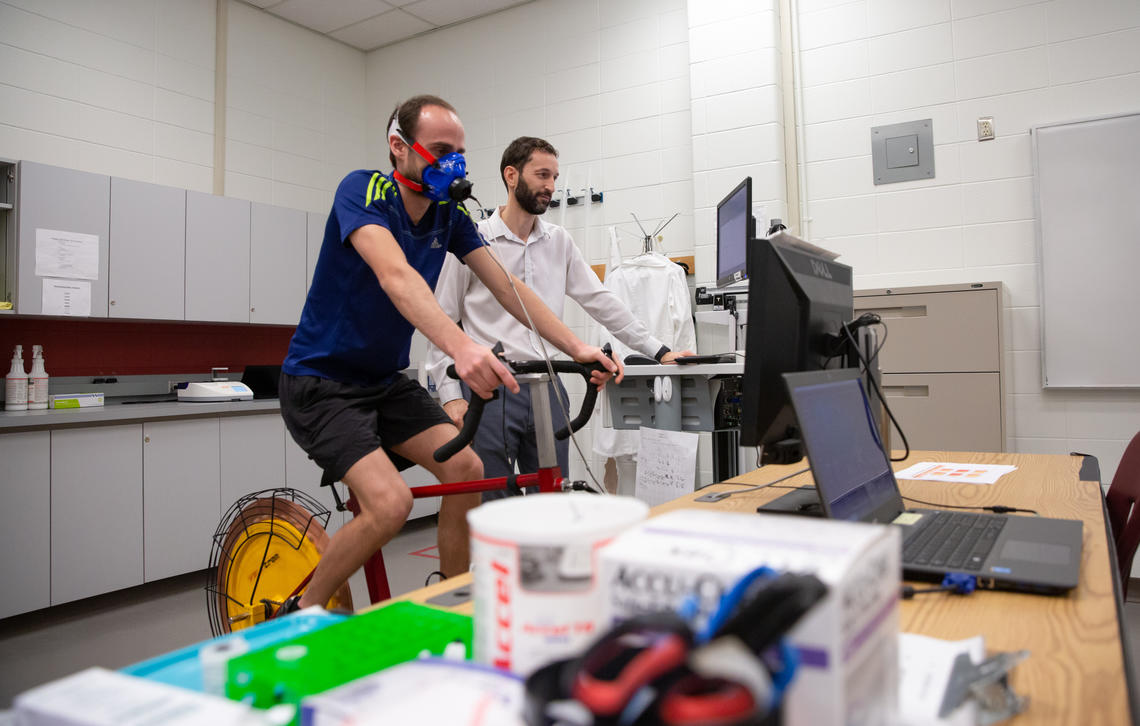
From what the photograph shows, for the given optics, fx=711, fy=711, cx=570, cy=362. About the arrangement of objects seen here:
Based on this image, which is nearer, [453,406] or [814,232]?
[453,406]

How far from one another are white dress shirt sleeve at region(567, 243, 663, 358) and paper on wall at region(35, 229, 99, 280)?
2359 mm

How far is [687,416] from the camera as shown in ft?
8.46

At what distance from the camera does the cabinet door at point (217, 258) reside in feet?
12.4

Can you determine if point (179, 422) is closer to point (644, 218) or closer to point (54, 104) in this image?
point (54, 104)

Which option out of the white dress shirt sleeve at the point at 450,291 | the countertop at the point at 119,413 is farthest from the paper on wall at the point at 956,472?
the countertop at the point at 119,413

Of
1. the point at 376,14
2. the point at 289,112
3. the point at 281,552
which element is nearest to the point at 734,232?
the point at 281,552

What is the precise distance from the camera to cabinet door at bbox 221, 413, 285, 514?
3.61 metres

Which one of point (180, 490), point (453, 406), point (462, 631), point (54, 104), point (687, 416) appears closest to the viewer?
point (462, 631)

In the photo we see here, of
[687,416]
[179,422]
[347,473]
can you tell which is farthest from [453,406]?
[179,422]

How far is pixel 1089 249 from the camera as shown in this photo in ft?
10.3

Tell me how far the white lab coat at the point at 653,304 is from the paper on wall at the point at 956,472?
2062 millimetres

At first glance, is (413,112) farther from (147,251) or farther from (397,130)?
(147,251)

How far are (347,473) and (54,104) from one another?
11.4 feet

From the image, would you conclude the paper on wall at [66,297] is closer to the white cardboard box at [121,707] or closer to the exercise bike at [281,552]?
the exercise bike at [281,552]
